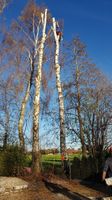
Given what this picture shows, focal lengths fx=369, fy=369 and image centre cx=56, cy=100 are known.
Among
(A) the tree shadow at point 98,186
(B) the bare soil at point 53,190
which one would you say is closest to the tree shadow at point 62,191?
(B) the bare soil at point 53,190

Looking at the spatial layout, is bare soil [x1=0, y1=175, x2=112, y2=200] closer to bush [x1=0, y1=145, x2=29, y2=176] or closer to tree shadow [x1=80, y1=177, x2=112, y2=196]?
tree shadow [x1=80, y1=177, x2=112, y2=196]

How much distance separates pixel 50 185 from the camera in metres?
13.7

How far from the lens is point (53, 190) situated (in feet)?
42.7

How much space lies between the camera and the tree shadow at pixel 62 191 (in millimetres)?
11977

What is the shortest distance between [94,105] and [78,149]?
331cm

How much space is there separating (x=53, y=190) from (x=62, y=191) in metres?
0.33

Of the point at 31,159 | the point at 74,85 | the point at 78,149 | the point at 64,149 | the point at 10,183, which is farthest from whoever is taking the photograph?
the point at 74,85

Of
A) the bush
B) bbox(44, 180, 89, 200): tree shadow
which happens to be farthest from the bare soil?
the bush

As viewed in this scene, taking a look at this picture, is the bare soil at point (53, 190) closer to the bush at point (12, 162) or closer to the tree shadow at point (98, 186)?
the tree shadow at point (98, 186)

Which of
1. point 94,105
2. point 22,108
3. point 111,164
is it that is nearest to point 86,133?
point 94,105

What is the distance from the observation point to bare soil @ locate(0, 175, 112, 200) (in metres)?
12.0

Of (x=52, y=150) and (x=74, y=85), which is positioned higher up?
(x=74, y=85)

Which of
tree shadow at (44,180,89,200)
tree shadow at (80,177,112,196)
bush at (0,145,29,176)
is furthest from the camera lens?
bush at (0,145,29,176)

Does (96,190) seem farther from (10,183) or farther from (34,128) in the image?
(34,128)
